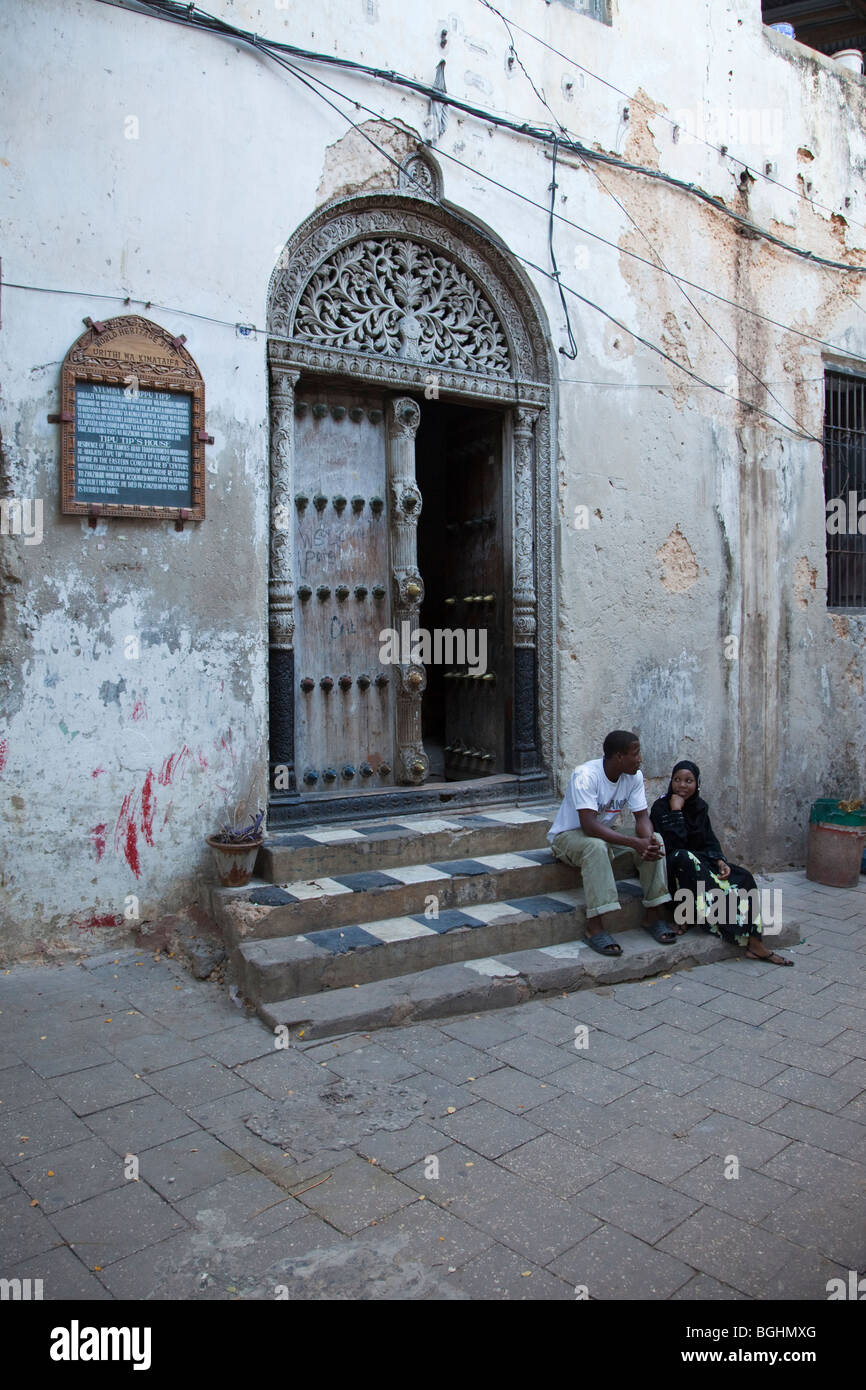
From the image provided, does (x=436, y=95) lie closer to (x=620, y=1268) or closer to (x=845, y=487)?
(x=845, y=487)

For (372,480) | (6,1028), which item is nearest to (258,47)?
(372,480)

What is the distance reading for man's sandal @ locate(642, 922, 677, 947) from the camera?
184 inches

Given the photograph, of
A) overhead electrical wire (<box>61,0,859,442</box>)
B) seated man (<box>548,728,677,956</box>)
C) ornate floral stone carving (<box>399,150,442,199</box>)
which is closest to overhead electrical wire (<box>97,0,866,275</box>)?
overhead electrical wire (<box>61,0,859,442</box>)

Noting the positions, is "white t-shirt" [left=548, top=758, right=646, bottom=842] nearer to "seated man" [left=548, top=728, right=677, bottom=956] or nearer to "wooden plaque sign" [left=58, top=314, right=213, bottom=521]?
"seated man" [left=548, top=728, right=677, bottom=956]

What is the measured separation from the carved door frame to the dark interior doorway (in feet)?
0.47

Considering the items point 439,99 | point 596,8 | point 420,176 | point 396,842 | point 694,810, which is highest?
point 596,8

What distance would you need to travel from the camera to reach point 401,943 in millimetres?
4105

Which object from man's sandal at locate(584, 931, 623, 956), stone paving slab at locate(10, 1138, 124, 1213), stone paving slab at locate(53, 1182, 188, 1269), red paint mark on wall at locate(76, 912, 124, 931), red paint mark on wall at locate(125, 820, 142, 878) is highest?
red paint mark on wall at locate(125, 820, 142, 878)

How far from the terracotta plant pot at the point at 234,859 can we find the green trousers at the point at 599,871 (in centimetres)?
146

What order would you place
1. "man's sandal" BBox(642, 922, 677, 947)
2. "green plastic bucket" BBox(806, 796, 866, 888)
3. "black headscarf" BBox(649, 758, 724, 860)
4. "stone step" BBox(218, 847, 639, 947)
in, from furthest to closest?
"green plastic bucket" BBox(806, 796, 866, 888), "black headscarf" BBox(649, 758, 724, 860), "man's sandal" BBox(642, 922, 677, 947), "stone step" BBox(218, 847, 639, 947)

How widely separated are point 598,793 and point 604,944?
70 cm

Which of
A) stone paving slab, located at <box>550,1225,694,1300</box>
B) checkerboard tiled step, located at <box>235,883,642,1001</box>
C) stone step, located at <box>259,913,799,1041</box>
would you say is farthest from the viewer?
checkerboard tiled step, located at <box>235,883,642,1001</box>

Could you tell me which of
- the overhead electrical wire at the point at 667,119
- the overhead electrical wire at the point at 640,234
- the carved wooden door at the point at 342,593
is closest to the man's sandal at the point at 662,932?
the carved wooden door at the point at 342,593

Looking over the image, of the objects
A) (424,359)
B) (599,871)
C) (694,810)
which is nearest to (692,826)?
(694,810)
